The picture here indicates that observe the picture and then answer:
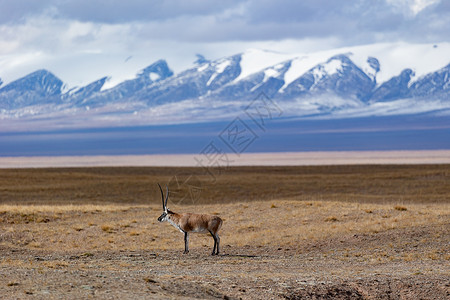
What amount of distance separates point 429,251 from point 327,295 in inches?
229

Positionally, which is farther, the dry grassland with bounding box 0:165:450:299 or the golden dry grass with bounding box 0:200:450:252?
the golden dry grass with bounding box 0:200:450:252

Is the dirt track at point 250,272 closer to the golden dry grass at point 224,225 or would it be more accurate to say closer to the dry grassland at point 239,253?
the dry grassland at point 239,253

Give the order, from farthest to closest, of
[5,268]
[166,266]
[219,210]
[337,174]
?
[337,174] → [219,210] → [166,266] → [5,268]

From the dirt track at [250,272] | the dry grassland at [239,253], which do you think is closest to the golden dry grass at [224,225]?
the dry grassland at [239,253]

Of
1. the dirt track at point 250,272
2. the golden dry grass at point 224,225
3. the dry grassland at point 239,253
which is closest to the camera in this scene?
the dirt track at point 250,272

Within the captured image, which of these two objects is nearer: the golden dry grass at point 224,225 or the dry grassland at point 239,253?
the dry grassland at point 239,253

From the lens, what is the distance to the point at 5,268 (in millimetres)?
14141

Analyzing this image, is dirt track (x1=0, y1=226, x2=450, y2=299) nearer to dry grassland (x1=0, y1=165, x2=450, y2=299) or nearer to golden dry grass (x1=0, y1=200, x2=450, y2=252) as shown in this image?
dry grassland (x1=0, y1=165, x2=450, y2=299)

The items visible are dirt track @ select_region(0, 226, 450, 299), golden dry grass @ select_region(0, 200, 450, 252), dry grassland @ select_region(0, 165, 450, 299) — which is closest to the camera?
dirt track @ select_region(0, 226, 450, 299)

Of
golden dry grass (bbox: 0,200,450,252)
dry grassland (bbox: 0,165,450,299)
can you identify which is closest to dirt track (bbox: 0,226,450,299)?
dry grassland (bbox: 0,165,450,299)

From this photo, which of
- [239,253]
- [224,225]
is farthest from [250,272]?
[224,225]

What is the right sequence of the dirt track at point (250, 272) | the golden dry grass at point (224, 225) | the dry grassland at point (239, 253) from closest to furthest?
the dirt track at point (250, 272) → the dry grassland at point (239, 253) → the golden dry grass at point (224, 225)

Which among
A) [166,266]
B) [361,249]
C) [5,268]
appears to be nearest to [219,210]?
[361,249]

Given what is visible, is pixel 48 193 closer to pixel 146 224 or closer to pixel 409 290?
pixel 146 224
